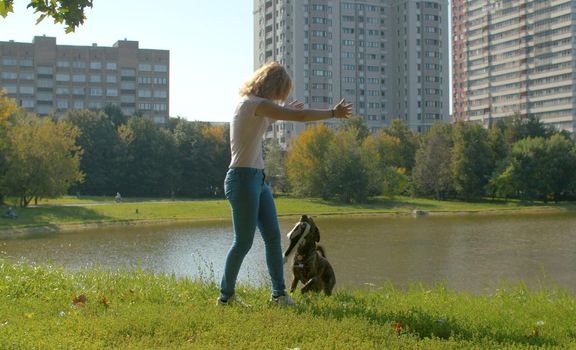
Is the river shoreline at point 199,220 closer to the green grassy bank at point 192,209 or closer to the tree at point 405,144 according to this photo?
the green grassy bank at point 192,209

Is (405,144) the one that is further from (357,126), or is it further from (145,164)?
(145,164)

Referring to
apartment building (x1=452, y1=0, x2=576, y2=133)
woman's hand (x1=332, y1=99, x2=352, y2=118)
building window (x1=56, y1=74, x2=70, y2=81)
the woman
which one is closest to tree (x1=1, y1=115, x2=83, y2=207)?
the woman

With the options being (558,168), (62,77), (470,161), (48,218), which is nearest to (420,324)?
Answer: (48,218)

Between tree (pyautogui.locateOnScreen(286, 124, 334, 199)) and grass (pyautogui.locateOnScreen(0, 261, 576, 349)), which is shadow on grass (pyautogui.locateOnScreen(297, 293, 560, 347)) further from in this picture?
tree (pyautogui.locateOnScreen(286, 124, 334, 199))

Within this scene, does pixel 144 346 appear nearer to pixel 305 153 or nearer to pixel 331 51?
pixel 305 153

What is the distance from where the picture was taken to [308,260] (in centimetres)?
674

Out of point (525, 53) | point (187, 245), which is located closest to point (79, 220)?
point (187, 245)

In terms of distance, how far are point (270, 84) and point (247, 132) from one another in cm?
48

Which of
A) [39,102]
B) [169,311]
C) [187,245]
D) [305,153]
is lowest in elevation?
[187,245]

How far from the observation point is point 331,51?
109125 millimetres

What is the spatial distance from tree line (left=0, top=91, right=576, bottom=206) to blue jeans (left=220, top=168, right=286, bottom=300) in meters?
54.3

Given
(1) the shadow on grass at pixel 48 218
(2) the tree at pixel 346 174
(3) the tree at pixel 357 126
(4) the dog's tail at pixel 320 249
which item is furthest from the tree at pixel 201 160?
(4) the dog's tail at pixel 320 249

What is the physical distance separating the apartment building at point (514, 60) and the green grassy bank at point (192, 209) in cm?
3432

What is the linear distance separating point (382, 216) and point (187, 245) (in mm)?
27122
